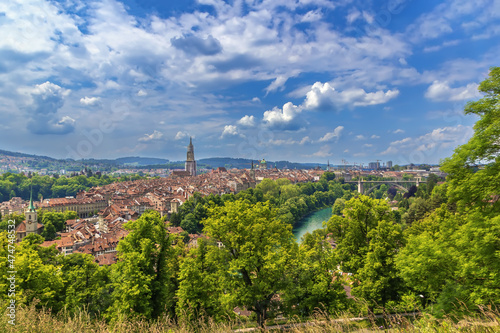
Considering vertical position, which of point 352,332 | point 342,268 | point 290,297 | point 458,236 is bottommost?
point 290,297

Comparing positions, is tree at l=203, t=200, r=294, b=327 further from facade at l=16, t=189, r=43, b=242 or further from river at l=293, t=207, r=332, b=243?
facade at l=16, t=189, r=43, b=242

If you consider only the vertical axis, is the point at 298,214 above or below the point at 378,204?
below

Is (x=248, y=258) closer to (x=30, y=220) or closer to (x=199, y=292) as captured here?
(x=199, y=292)

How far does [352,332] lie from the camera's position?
4.59 metres

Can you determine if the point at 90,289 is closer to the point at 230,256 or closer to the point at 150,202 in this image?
the point at 230,256

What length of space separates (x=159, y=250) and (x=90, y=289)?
4.35 meters

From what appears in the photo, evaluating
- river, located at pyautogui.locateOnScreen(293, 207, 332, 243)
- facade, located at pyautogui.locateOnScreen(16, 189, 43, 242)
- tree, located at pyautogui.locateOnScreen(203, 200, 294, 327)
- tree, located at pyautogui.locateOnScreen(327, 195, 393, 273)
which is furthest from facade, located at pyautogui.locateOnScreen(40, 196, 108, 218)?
tree, located at pyautogui.locateOnScreen(327, 195, 393, 273)

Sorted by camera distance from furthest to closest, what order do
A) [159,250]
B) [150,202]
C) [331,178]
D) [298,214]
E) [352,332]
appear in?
[331,178]
[150,202]
[298,214]
[159,250]
[352,332]

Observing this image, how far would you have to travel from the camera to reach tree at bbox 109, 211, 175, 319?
10.6 meters

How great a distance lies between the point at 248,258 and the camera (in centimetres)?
1112

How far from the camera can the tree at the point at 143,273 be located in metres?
10.6

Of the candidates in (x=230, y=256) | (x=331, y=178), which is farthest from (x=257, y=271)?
(x=331, y=178)

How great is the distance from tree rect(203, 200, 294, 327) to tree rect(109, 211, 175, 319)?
209 cm

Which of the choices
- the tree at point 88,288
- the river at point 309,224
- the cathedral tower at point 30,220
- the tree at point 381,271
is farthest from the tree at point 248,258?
the cathedral tower at point 30,220
